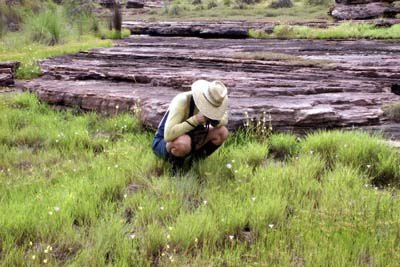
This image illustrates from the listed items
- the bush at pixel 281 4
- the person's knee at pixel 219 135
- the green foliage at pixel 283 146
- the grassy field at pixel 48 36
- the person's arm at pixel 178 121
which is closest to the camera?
the person's arm at pixel 178 121

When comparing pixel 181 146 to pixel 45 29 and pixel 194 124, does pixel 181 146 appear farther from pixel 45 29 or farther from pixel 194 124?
pixel 45 29

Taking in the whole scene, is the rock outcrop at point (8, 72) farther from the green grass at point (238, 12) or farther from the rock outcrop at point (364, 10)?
the green grass at point (238, 12)

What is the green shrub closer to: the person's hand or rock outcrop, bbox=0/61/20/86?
rock outcrop, bbox=0/61/20/86

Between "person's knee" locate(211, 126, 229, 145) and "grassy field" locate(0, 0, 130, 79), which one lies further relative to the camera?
"grassy field" locate(0, 0, 130, 79)

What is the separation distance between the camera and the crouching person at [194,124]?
4078 millimetres

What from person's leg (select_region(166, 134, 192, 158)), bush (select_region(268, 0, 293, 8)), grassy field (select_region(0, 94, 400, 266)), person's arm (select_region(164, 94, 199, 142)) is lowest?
grassy field (select_region(0, 94, 400, 266))

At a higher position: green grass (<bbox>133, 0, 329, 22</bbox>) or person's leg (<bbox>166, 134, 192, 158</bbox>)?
green grass (<bbox>133, 0, 329, 22</bbox>)

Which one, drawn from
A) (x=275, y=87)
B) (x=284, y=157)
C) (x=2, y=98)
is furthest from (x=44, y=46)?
(x=284, y=157)

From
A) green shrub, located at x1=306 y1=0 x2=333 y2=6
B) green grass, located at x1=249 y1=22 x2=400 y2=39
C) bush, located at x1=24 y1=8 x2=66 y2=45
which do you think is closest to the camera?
bush, located at x1=24 y1=8 x2=66 y2=45

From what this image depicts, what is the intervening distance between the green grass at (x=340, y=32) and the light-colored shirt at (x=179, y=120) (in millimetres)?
11986

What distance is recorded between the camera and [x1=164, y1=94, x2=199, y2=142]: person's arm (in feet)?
13.7

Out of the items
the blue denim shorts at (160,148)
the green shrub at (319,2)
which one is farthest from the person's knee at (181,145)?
the green shrub at (319,2)

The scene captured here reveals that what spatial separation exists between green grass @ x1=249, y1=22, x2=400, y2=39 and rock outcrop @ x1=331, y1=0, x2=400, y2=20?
3.74 meters

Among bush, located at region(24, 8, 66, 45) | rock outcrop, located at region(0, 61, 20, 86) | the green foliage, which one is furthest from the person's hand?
bush, located at region(24, 8, 66, 45)
